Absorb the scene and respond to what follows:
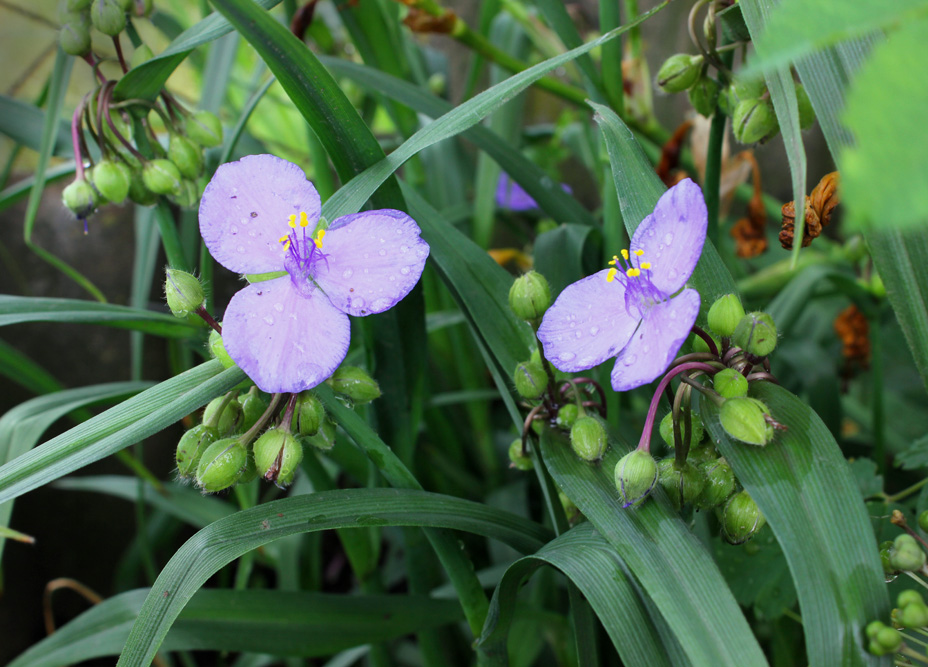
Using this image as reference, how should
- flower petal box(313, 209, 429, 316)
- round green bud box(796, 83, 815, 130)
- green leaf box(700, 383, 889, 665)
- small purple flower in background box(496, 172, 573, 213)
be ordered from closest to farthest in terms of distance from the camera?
green leaf box(700, 383, 889, 665) < flower petal box(313, 209, 429, 316) < round green bud box(796, 83, 815, 130) < small purple flower in background box(496, 172, 573, 213)

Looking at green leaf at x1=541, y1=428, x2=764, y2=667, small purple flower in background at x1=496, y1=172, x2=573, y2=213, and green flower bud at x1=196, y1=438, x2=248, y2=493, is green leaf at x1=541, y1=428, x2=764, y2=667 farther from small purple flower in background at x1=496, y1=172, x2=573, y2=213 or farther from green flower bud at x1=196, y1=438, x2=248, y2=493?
small purple flower in background at x1=496, y1=172, x2=573, y2=213

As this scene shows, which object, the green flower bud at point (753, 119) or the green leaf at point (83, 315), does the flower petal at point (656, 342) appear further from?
the green leaf at point (83, 315)

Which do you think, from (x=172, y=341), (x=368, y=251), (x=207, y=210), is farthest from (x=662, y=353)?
(x=172, y=341)

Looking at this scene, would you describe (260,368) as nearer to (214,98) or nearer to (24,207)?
(214,98)

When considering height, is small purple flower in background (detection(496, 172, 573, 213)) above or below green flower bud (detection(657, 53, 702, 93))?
below

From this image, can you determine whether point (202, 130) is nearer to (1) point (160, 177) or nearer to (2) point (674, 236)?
(1) point (160, 177)

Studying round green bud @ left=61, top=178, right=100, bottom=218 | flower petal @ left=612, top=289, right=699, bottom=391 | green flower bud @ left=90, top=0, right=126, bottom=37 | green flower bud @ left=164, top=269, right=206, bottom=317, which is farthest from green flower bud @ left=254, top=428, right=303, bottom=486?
green flower bud @ left=90, top=0, right=126, bottom=37
